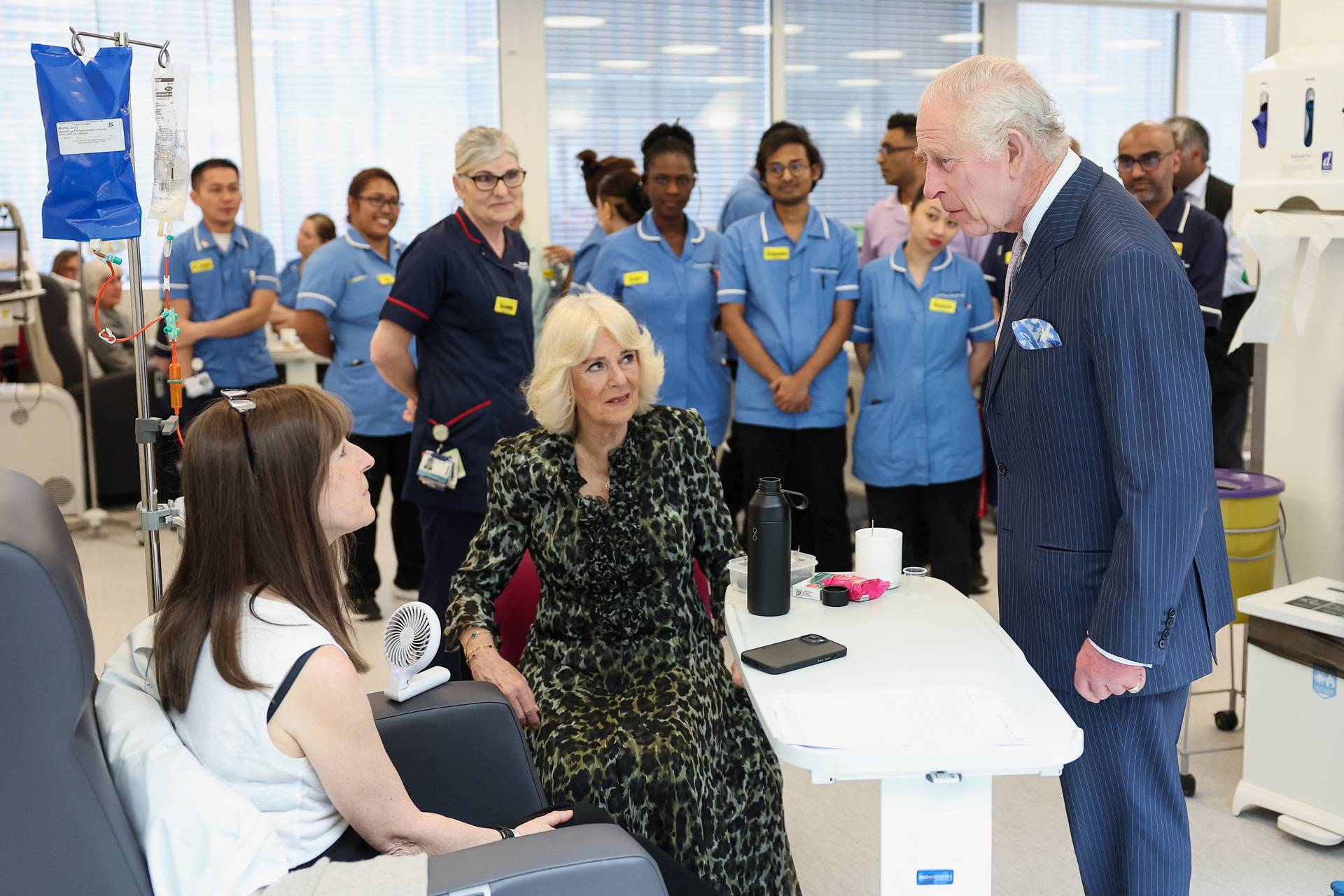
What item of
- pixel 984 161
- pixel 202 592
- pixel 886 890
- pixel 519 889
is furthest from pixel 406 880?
pixel 984 161

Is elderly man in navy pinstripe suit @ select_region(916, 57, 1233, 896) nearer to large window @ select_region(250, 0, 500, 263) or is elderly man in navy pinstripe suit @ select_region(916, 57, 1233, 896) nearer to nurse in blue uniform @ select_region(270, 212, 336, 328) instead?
nurse in blue uniform @ select_region(270, 212, 336, 328)

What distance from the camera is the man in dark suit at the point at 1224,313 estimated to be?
202 inches

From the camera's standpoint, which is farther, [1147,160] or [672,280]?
[1147,160]

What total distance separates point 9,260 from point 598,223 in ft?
8.71

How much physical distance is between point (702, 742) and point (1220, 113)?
337 inches

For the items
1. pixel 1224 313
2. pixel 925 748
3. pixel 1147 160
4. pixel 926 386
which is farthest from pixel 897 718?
pixel 1224 313

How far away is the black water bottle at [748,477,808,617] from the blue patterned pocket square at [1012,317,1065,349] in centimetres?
44

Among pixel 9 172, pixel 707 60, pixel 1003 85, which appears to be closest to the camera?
pixel 1003 85

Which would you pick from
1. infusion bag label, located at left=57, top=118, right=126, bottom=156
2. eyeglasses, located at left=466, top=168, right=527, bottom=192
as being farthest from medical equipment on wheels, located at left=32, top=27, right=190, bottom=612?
eyeglasses, located at left=466, top=168, right=527, bottom=192

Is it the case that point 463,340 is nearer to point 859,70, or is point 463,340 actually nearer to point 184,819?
point 184,819

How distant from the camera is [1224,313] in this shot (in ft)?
17.7

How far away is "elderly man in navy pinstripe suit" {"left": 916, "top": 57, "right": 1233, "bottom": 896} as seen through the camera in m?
1.61

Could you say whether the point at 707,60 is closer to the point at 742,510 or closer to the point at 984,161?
the point at 742,510

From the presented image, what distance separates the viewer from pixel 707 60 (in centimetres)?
795
